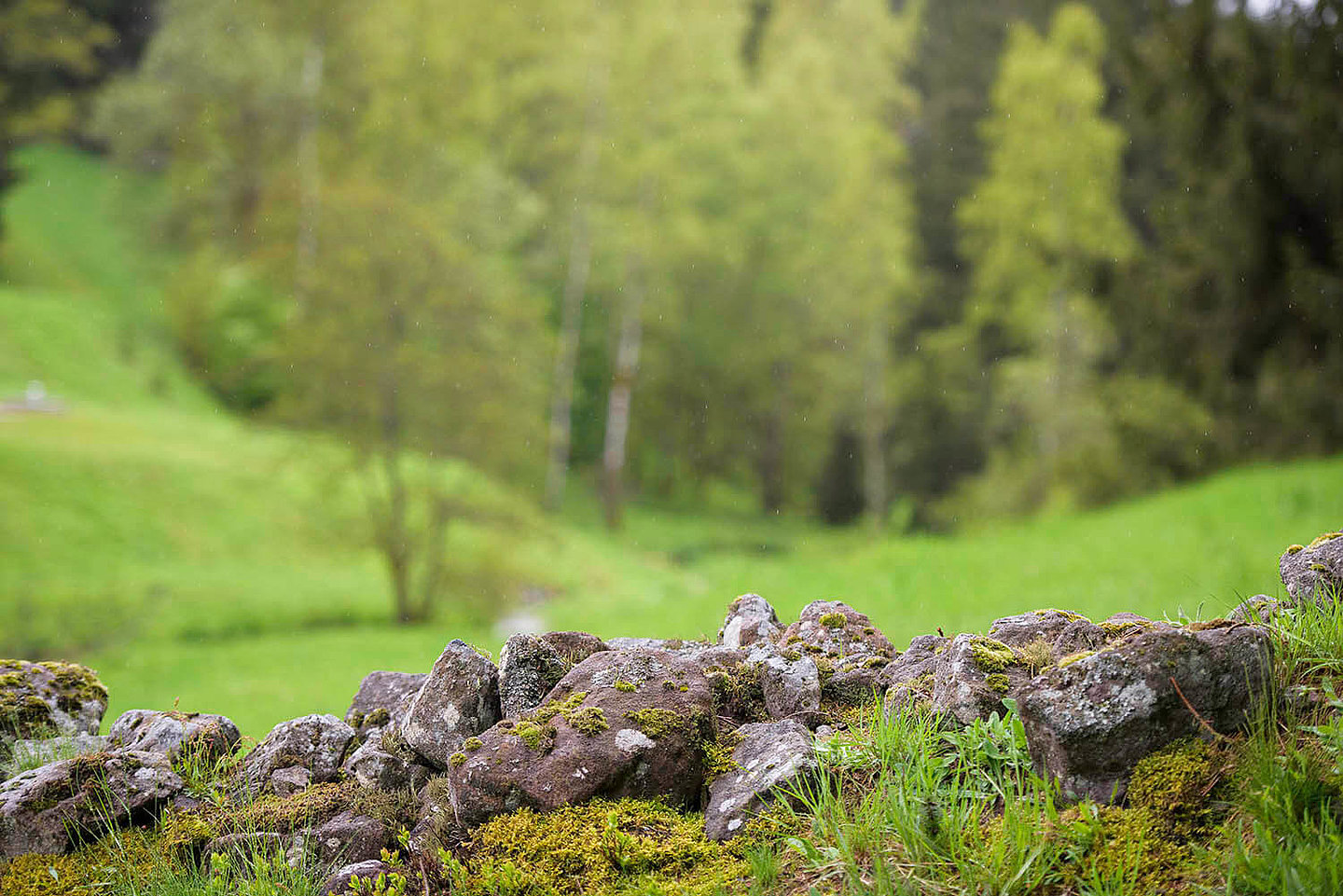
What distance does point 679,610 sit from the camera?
1264cm

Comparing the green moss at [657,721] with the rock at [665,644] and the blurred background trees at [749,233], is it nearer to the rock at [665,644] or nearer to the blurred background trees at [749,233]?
the rock at [665,644]

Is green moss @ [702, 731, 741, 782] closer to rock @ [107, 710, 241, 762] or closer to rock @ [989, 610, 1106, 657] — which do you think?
rock @ [989, 610, 1106, 657]

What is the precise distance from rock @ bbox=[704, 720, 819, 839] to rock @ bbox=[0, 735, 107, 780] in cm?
239

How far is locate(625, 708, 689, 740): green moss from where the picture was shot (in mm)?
2893

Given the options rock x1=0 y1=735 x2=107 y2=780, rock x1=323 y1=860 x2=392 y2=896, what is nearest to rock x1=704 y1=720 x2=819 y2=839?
rock x1=323 y1=860 x2=392 y2=896

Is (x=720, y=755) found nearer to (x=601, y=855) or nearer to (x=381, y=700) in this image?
(x=601, y=855)

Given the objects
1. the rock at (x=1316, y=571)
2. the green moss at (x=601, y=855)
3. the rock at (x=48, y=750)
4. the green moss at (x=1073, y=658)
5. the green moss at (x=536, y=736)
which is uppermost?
the rock at (x=1316, y=571)

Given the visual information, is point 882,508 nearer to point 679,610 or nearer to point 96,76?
point 679,610

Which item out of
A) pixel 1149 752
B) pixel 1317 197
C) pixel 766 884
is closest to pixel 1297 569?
pixel 1149 752

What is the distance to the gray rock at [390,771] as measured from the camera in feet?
10.5

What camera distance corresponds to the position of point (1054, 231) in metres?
24.0

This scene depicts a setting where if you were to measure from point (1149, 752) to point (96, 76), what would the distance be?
4829 centimetres

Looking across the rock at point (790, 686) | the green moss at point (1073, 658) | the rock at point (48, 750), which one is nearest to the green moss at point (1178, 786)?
the green moss at point (1073, 658)

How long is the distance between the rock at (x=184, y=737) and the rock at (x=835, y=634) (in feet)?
7.00
